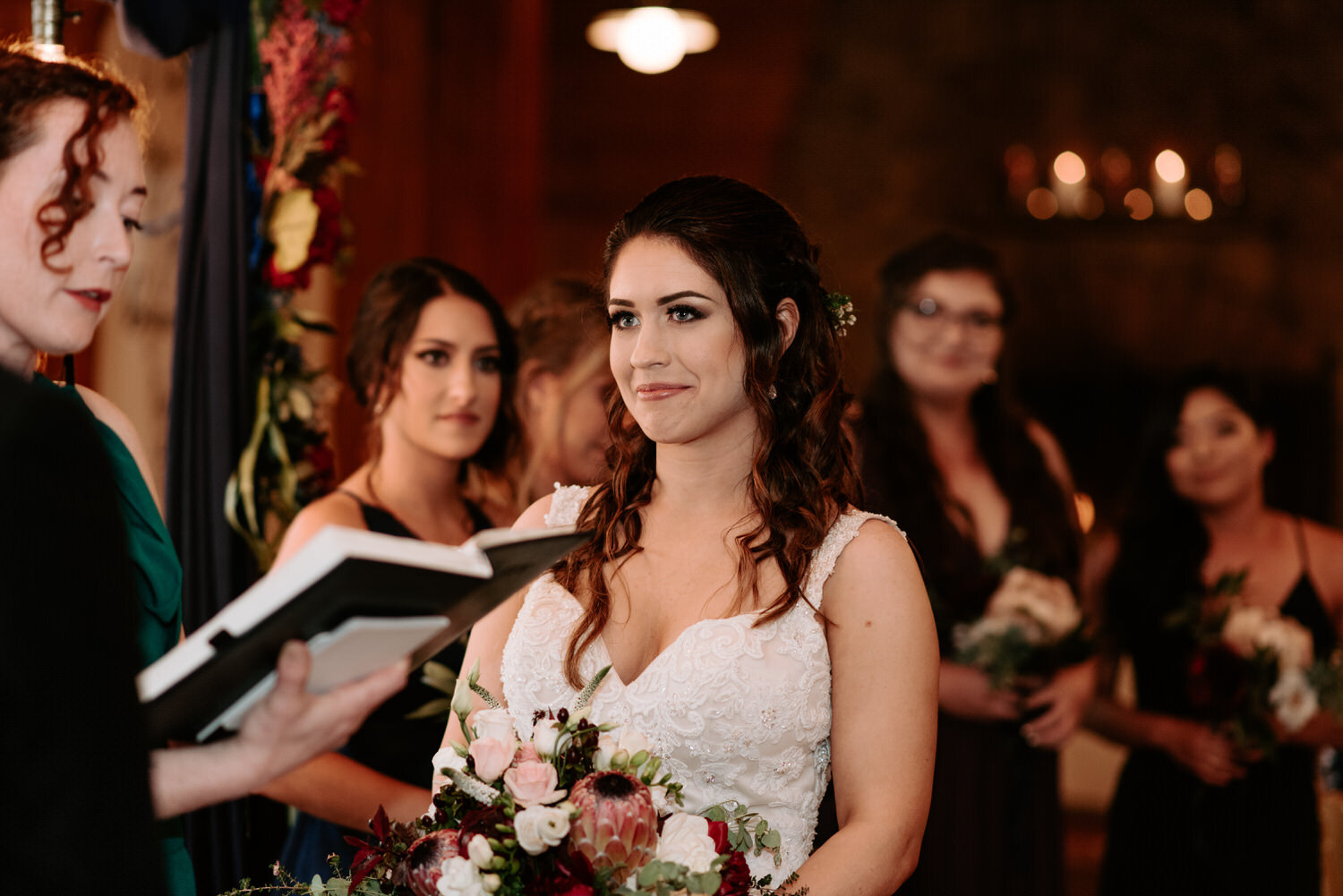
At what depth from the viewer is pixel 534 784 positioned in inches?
58.4

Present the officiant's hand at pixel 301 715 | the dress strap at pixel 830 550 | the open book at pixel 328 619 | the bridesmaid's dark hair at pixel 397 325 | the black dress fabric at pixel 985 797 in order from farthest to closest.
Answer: the black dress fabric at pixel 985 797 → the bridesmaid's dark hair at pixel 397 325 → the dress strap at pixel 830 550 → the officiant's hand at pixel 301 715 → the open book at pixel 328 619

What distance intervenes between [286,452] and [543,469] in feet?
2.42

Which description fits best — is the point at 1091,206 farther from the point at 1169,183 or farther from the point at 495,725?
the point at 495,725

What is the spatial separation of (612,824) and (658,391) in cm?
91

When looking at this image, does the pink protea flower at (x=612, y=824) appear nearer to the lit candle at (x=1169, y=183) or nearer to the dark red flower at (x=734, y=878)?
the dark red flower at (x=734, y=878)

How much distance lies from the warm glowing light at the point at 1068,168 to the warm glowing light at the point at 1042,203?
0.46 feet

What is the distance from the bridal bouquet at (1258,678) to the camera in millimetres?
3605

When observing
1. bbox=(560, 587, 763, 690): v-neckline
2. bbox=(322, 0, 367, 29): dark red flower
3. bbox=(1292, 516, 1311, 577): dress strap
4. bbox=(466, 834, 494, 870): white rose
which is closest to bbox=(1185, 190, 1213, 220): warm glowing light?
bbox=(1292, 516, 1311, 577): dress strap

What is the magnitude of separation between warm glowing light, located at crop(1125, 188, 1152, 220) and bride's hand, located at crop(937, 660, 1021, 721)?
7149 mm

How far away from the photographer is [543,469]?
3391 mm

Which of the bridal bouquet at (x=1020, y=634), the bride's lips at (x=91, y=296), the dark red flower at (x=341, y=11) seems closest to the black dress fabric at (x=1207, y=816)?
the bridal bouquet at (x=1020, y=634)

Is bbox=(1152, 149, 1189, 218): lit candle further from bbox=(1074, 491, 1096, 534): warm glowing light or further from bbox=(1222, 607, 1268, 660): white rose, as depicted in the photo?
bbox=(1222, 607, 1268, 660): white rose

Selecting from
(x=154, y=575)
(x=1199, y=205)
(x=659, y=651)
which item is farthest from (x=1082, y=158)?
(x=154, y=575)

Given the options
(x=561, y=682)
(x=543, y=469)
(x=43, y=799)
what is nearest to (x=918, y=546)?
(x=543, y=469)
